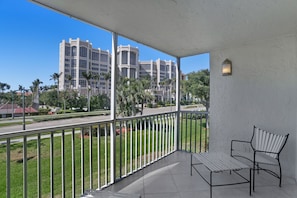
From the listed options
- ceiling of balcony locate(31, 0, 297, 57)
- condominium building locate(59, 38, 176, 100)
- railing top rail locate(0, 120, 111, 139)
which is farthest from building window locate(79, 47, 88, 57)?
railing top rail locate(0, 120, 111, 139)

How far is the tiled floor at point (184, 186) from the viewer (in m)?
2.62

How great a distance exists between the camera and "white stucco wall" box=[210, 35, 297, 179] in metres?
3.16

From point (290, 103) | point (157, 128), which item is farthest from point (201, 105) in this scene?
point (290, 103)

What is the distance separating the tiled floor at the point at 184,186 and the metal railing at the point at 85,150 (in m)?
0.28

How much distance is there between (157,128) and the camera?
4297 millimetres

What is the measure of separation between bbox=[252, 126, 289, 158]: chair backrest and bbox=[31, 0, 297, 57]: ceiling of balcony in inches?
64.1

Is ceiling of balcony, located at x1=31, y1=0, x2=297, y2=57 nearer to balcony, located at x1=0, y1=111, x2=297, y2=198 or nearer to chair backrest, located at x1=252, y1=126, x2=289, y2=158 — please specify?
balcony, located at x1=0, y1=111, x2=297, y2=198

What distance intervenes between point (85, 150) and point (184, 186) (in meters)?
2.29

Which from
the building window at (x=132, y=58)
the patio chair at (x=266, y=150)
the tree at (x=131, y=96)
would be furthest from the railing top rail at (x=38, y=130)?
the patio chair at (x=266, y=150)

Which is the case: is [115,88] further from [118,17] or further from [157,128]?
[157,128]

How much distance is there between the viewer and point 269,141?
121 inches

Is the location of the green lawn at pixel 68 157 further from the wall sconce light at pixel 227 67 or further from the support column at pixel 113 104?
the wall sconce light at pixel 227 67

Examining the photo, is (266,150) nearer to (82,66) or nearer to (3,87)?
(82,66)

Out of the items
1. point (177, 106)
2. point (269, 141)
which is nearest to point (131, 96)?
point (177, 106)
